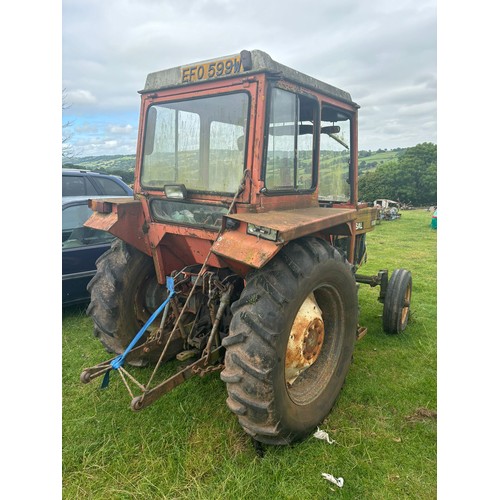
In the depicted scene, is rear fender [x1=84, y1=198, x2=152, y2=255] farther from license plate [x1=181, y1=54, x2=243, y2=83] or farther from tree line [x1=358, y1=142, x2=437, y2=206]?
tree line [x1=358, y1=142, x2=437, y2=206]

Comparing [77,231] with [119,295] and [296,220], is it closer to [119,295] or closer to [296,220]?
[119,295]

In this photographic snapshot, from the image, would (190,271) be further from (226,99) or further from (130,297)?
(226,99)

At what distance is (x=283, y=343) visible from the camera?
2371 mm

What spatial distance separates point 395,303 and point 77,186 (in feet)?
15.7

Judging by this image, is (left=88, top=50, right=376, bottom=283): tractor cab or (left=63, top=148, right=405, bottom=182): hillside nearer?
(left=88, top=50, right=376, bottom=283): tractor cab

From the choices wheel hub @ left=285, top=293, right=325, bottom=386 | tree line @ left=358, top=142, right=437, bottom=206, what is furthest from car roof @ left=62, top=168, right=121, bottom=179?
tree line @ left=358, top=142, right=437, bottom=206

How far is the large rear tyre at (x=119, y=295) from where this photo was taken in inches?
126

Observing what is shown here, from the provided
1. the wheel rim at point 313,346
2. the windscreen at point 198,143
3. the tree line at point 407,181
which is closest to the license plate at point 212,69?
the windscreen at point 198,143

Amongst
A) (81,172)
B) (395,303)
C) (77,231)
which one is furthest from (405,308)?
(81,172)

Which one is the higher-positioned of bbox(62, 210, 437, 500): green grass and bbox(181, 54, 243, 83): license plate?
bbox(181, 54, 243, 83): license plate

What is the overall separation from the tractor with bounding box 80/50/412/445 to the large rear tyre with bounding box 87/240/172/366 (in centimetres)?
1

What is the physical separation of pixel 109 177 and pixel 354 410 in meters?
5.21

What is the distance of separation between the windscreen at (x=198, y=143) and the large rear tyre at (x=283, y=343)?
73cm

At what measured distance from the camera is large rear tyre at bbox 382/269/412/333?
4207 millimetres
